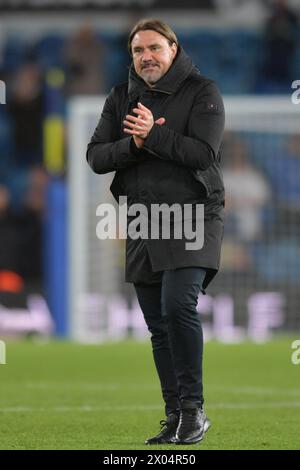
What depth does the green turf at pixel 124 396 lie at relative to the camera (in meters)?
6.64

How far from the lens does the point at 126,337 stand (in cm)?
1395

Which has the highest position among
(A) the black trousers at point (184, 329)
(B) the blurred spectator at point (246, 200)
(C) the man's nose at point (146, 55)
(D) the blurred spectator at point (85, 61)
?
(D) the blurred spectator at point (85, 61)

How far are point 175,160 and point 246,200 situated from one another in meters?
8.15

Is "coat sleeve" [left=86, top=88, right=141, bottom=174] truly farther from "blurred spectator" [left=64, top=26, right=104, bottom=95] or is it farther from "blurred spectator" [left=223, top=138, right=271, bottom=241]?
"blurred spectator" [left=64, top=26, right=104, bottom=95]

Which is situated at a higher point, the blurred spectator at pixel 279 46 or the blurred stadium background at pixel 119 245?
the blurred spectator at pixel 279 46

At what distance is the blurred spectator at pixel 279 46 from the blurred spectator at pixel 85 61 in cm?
231

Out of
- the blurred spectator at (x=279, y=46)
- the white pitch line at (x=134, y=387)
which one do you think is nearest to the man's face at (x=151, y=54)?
the white pitch line at (x=134, y=387)

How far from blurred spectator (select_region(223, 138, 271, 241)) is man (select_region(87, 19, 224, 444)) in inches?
308

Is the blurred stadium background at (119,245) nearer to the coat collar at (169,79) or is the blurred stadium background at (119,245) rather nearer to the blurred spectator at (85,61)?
the blurred spectator at (85,61)

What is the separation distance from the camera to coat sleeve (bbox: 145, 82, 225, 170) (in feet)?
20.3

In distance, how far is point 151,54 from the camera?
6301 millimetres

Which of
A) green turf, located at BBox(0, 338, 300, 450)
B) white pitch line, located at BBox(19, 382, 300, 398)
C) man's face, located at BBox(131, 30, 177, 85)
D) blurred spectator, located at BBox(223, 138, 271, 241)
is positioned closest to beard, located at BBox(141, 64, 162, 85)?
man's face, located at BBox(131, 30, 177, 85)

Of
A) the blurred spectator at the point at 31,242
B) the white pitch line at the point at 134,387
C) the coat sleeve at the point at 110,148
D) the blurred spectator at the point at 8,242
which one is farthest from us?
the blurred spectator at the point at 31,242

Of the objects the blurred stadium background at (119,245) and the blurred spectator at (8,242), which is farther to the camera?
the blurred spectator at (8,242)
